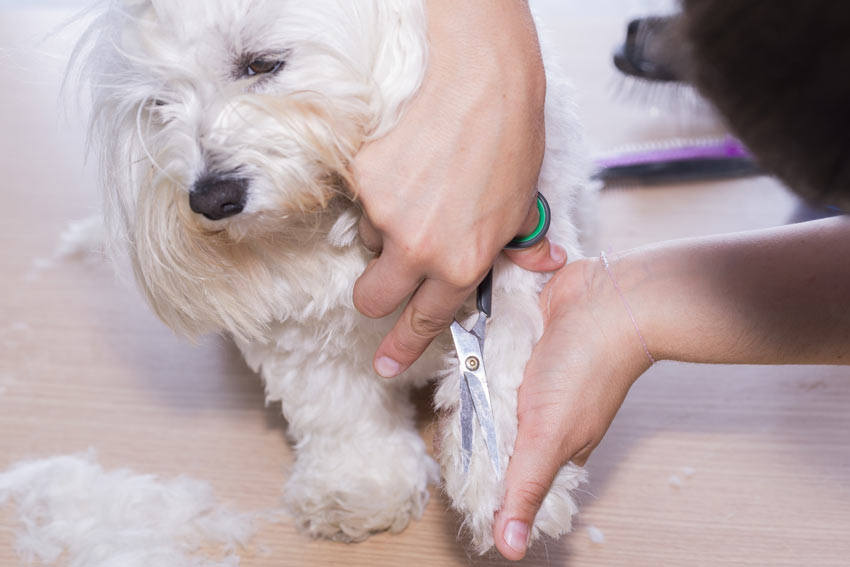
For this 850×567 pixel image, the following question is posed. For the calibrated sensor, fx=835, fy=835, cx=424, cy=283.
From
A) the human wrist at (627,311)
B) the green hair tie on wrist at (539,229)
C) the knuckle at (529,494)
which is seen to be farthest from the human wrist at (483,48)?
the knuckle at (529,494)

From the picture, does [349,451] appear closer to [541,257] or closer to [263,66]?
[541,257]

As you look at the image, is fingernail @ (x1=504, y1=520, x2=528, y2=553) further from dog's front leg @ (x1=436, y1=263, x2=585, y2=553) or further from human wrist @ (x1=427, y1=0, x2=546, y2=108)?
human wrist @ (x1=427, y1=0, x2=546, y2=108)

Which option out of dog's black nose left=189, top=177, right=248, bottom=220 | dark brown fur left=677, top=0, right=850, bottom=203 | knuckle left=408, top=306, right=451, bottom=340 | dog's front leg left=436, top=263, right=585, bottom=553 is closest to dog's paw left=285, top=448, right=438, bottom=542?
dog's front leg left=436, top=263, right=585, bottom=553

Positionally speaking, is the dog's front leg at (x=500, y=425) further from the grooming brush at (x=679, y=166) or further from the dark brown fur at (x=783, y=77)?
the grooming brush at (x=679, y=166)

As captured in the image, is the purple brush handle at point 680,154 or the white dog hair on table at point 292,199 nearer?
the white dog hair on table at point 292,199

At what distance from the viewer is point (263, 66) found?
66 cm

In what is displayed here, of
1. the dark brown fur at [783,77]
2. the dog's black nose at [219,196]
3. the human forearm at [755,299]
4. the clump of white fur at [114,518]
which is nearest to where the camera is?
the dark brown fur at [783,77]

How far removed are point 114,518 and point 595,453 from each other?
20.4 inches

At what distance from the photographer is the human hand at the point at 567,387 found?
26.2 inches

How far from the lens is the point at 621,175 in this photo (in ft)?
4.46

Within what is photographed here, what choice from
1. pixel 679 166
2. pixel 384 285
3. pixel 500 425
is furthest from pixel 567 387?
pixel 679 166

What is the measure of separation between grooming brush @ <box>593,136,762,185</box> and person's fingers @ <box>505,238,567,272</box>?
1.94ft

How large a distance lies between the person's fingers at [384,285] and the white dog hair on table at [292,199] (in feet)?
0.19

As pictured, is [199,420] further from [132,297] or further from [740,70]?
[740,70]
